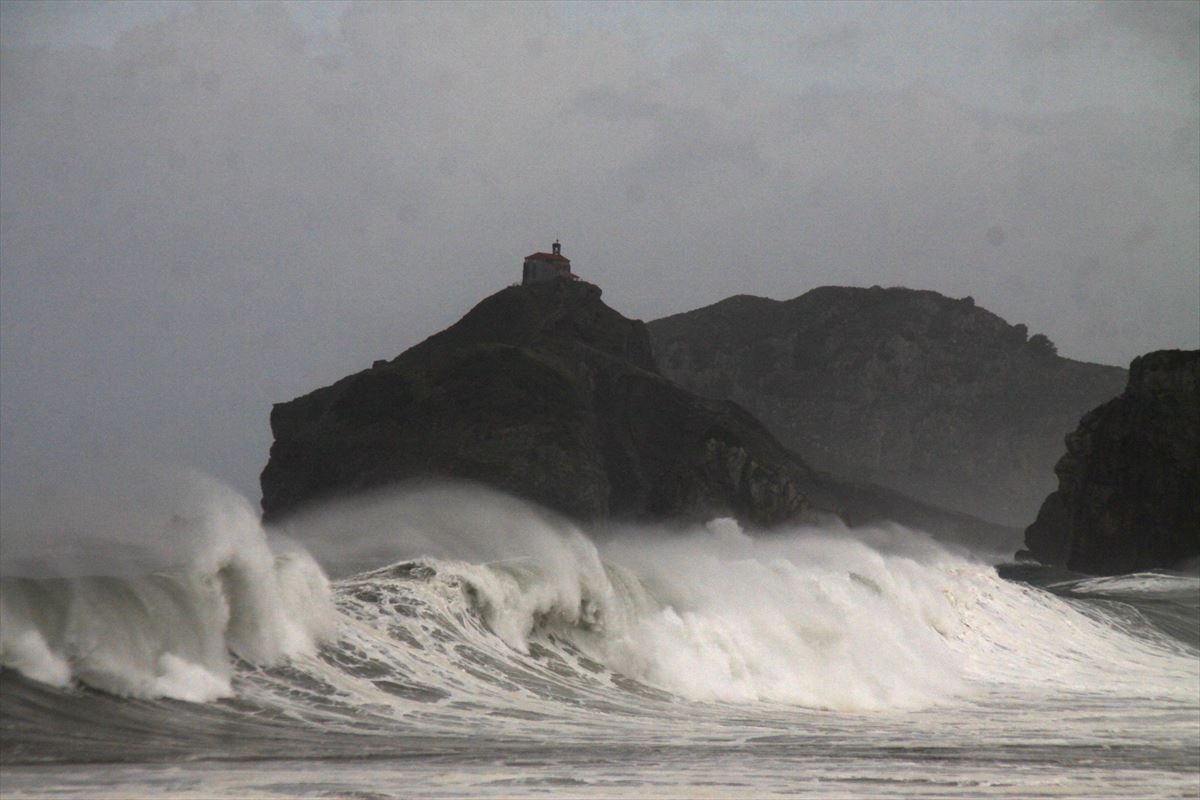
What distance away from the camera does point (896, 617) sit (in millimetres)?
30844

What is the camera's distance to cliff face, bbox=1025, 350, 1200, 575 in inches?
4063

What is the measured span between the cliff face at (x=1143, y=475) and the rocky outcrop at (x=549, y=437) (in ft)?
114

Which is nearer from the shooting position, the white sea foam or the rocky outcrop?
the white sea foam

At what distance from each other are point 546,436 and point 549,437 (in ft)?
1.11

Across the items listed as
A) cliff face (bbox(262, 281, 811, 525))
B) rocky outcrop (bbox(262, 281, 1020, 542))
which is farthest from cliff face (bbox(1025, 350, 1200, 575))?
cliff face (bbox(262, 281, 811, 525))

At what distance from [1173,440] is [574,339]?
7349 cm

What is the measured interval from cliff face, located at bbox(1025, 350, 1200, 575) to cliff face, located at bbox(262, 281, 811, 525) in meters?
35.0

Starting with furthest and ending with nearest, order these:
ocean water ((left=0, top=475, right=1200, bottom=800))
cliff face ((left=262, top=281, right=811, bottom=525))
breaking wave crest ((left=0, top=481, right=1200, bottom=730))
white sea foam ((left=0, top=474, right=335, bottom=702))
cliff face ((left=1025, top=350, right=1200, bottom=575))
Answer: cliff face ((left=262, top=281, right=811, bottom=525))
cliff face ((left=1025, top=350, right=1200, bottom=575))
breaking wave crest ((left=0, top=481, right=1200, bottom=730))
white sea foam ((left=0, top=474, right=335, bottom=702))
ocean water ((left=0, top=475, right=1200, bottom=800))

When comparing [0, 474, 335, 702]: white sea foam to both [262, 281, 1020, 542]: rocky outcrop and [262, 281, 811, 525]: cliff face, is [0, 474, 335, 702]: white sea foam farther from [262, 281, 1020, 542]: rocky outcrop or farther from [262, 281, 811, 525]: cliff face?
[262, 281, 1020, 542]: rocky outcrop

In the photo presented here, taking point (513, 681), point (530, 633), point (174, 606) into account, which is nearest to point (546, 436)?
point (530, 633)

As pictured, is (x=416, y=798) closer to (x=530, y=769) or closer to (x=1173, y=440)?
(x=530, y=769)

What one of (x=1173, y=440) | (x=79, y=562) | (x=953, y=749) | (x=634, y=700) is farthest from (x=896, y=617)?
(x=1173, y=440)

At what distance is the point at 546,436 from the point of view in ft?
452

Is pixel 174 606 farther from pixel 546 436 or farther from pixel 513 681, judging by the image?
pixel 546 436
